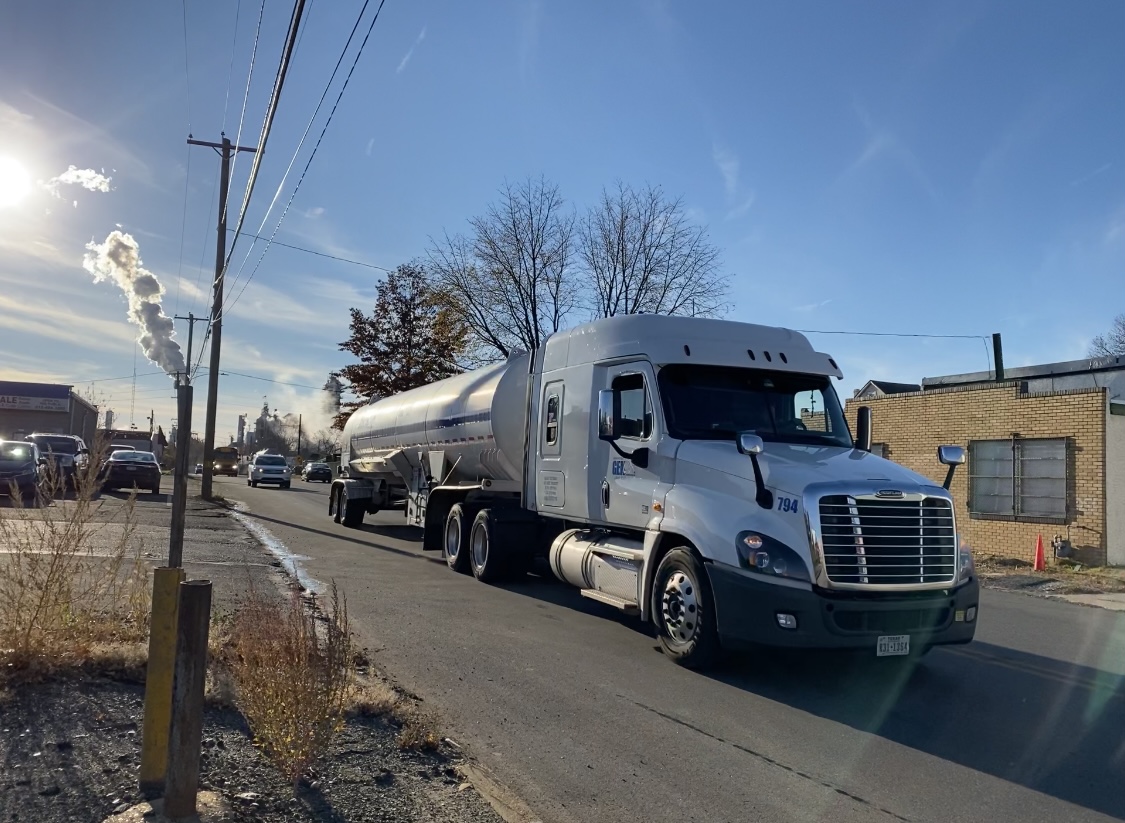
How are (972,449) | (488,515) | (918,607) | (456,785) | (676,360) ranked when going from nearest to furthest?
(456,785) → (918,607) → (676,360) → (488,515) → (972,449)

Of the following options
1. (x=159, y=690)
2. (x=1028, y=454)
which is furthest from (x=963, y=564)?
(x=1028, y=454)

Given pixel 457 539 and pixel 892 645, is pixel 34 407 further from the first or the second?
pixel 892 645

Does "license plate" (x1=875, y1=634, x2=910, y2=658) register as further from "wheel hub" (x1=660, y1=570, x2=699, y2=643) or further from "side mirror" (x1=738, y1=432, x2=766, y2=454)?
"side mirror" (x1=738, y1=432, x2=766, y2=454)

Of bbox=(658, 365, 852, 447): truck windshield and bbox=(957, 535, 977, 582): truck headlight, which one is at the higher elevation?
bbox=(658, 365, 852, 447): truck windshield

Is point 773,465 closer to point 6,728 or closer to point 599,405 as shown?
point 599,405

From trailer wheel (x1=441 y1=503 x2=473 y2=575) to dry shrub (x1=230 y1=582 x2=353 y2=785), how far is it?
8001 mm

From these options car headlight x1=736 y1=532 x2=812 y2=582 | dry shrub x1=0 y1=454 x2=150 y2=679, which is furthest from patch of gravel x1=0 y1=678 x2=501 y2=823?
car headlight x1=736 y1=532 x2=812 y2=582

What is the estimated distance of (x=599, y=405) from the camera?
30.9 feet

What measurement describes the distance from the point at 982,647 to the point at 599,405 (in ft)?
14.4

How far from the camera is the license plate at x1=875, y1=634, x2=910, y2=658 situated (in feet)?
22.2

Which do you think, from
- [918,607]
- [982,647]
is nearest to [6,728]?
[918,607]

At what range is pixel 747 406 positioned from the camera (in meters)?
8.69

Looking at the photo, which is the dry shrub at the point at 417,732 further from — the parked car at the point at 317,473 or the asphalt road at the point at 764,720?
the parked car at the point at 317,473

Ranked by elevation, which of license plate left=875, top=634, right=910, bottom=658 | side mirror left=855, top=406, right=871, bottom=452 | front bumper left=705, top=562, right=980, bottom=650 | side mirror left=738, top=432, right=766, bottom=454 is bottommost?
license plate left=875, top=634, right=910, bottom=658
